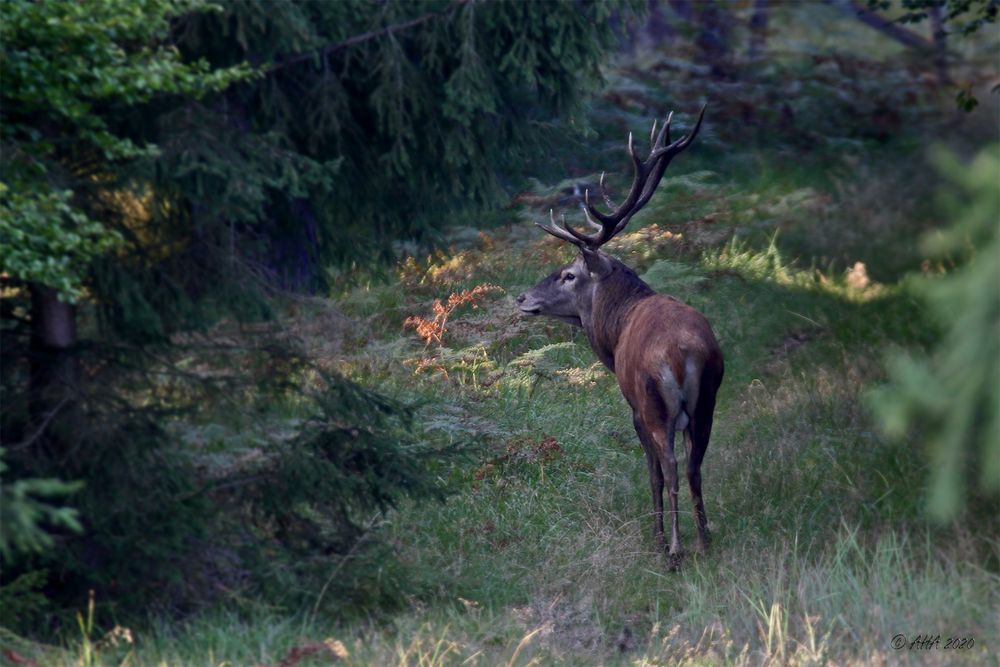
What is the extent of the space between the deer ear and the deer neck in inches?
2.6

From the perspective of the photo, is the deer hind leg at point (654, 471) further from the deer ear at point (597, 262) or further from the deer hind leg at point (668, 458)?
the deer ear at point (597, 262)

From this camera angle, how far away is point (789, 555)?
21.3 feet

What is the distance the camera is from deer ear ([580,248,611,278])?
9.22 meters

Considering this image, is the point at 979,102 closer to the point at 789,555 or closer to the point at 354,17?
the point at 789,555

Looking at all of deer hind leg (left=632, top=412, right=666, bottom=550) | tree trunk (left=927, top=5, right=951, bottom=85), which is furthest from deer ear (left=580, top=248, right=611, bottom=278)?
tree trunk (left=927, top=5, right=951, bottom=85)

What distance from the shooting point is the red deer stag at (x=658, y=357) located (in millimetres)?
7477

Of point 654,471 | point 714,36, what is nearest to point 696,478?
point 654,471

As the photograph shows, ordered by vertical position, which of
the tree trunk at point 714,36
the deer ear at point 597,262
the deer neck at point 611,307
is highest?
the tree trunk at point 714,36

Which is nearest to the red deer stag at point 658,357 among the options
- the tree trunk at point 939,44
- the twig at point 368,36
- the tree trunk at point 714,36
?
the twig at point 368,36

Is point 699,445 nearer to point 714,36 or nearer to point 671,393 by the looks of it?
point 671,393

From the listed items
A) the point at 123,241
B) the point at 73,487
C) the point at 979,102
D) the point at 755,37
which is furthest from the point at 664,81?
the point at 73,487

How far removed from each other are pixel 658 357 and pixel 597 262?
1850mm

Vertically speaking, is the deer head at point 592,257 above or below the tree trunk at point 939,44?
below

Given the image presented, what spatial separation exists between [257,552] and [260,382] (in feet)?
2.92
